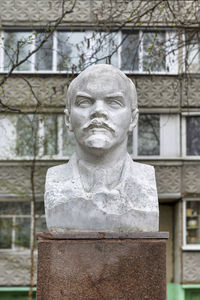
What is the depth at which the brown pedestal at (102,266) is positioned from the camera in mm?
4012

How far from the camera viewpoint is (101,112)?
169 inches

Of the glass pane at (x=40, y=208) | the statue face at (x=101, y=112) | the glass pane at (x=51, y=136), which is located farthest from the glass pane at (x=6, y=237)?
the statue face at (x=101, y=112)

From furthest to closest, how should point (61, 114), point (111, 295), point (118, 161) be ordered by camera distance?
1. point (61, 114)
2. point (118, 161)
3. point (111, 295)

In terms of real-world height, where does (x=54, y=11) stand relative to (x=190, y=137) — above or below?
above

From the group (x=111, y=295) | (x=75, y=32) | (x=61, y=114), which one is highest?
(x=75, y=32)

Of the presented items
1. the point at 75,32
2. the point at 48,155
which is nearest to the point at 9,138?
the point at 48,155

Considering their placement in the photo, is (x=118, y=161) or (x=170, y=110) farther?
(x=170, y=110)

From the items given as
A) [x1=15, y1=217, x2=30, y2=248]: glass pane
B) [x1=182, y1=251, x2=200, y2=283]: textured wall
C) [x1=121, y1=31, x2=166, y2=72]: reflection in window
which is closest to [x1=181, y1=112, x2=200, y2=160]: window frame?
[x1=121, y1=31, x2=166, y2=72]: reflection in window

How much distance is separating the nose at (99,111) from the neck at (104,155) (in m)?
0.30

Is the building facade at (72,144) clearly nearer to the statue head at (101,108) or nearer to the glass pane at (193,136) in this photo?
the glass pane at (193,136)

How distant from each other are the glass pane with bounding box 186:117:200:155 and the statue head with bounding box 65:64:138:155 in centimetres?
946

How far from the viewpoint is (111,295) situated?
4.00m

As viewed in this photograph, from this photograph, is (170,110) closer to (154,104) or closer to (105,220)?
(154,104)

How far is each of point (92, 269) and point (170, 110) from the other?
956 centimetres
